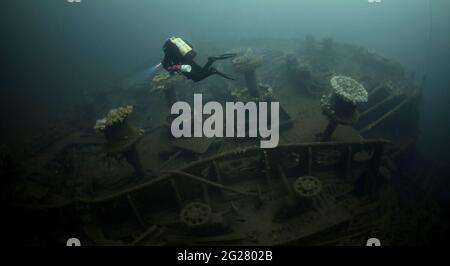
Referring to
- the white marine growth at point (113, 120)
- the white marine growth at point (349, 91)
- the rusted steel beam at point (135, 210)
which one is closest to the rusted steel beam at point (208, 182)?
the rusted steel beam at point (135, 210)

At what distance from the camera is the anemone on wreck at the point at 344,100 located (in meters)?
6.81

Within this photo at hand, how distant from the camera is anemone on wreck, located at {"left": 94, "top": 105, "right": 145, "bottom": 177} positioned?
268 inches

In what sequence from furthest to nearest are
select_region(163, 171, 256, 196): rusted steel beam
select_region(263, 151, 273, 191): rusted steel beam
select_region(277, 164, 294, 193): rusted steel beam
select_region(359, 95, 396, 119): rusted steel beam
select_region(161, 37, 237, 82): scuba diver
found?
select_region(359, 95, 396, 119): rusted steel beam
select_region(263, 151, 273, 191): rusted steel beam
select_region(277, 164, 294, 193): rusted steel beam
select_region(163, 171, 256, 196): rusted steel beam
select_region(161, 37, 237, 82): scuba diver

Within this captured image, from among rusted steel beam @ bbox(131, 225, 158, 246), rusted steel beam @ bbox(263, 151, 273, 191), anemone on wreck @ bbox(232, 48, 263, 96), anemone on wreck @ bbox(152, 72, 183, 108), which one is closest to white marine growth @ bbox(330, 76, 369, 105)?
rusted steel beam @ bbox(263, 151, 273, 191)

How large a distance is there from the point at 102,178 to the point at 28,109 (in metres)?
13.4

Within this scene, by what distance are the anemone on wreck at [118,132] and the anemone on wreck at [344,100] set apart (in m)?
4.52

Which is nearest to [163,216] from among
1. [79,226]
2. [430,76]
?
[79,226]

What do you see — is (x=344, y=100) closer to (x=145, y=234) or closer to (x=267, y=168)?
(x=267, y=168)

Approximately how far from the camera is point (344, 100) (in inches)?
268

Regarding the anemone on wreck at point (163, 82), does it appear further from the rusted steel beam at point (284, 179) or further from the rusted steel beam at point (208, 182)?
the rusted steel beam at point (284, 179)

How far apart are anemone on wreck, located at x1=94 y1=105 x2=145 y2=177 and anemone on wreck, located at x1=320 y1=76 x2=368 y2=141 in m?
4.52

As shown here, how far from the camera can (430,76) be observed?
31.2m

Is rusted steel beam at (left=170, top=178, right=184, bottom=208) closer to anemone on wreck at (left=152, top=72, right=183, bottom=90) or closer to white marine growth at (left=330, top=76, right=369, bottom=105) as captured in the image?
anemone on wreck at (left=152, top=72, right=183, bottom=90)

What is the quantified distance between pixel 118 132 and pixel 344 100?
5.11 metres
